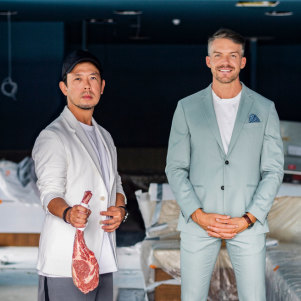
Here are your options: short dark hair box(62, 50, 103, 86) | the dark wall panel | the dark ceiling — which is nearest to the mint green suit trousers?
short dark hair box(62, 50, 103, 86)

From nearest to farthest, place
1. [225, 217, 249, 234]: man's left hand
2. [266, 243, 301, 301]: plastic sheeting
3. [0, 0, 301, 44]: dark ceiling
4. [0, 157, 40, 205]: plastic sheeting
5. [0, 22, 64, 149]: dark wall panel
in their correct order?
[225, 217, 249, 234]: man's left hand, [266, 243, 301, 301]: plastic sheeting, [0, 157, 40, 205]: plastic sheeting, [0, 0, 301, 44]: dark ceiling, [0, 22, 64, 149]: dark wall panel

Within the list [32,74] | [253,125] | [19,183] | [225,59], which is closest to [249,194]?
[253,125]

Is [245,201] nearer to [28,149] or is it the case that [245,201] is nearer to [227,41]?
[227,41]

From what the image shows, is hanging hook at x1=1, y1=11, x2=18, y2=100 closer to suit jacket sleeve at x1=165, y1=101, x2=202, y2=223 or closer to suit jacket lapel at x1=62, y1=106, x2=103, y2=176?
suit jacket sleeve at x1=165, y1=101, x2=202, y2=223

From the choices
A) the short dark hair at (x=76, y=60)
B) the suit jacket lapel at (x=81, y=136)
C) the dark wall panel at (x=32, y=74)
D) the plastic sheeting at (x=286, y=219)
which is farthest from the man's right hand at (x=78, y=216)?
the dark wall panel at (x=32, y=74)

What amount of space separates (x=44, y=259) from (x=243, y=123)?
1.22m

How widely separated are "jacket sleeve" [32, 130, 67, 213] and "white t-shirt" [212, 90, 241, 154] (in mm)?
974

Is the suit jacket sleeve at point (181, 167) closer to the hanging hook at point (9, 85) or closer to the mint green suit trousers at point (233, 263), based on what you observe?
the mint green suit trousers at point (233, 263)

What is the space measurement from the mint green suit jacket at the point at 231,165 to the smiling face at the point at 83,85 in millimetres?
702

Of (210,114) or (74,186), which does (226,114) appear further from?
(74,186)

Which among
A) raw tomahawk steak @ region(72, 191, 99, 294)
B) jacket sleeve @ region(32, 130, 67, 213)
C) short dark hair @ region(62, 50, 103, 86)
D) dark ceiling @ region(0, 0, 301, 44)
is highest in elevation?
dark ceiling @ region(0, 0, 301, 44)

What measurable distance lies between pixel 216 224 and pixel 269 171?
37 centimetres

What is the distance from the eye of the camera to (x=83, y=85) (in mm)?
2689

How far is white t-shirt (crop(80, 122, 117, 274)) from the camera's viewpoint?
106 inches
